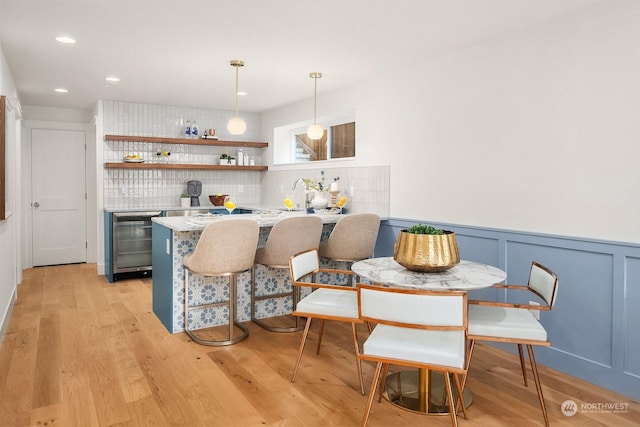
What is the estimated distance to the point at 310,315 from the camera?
2617 mm

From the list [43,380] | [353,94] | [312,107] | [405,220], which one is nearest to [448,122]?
[405,220]

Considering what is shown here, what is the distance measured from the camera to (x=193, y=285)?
12.0 feet

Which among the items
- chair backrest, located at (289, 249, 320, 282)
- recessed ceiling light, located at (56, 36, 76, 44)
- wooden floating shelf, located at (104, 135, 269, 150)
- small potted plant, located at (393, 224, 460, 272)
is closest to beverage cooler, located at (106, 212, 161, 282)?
wooden floating shelf, located at (104, 135, 269, 150)

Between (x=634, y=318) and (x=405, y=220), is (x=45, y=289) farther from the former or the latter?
(x=634, y=318)

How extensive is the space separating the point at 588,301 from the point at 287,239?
2.08 metres

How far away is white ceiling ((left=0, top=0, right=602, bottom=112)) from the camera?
9.23 ft

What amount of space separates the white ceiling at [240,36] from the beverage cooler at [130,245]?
1599mm

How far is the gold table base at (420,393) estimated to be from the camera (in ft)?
7.92

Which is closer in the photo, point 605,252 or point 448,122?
point 605,252

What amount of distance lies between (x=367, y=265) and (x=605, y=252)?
1.41 meters

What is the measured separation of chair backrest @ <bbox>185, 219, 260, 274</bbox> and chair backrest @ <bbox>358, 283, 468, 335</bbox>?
148cm

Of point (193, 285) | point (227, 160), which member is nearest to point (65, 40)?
point (193, 285)

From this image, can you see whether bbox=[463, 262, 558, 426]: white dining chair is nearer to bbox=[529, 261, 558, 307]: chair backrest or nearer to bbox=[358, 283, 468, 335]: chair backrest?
bbox=[529, 261, 558, 307]: chair backrest

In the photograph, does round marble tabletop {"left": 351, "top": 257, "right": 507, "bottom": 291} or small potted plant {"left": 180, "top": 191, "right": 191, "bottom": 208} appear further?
small potted plant {"left": 180, "top": 191, "right": 191, "bottom": 208}
